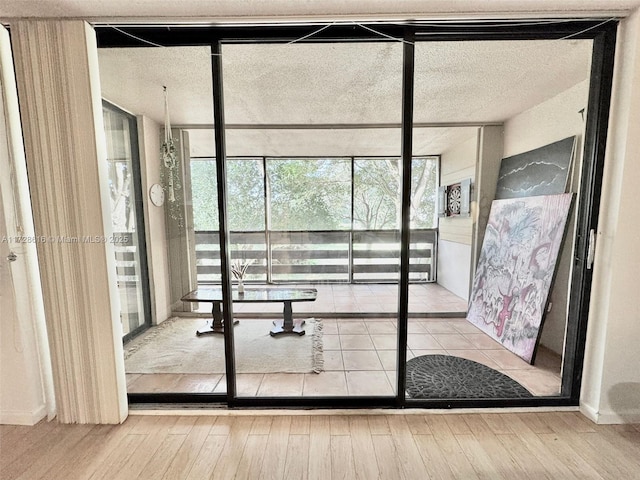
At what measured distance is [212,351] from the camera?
2.55 meters

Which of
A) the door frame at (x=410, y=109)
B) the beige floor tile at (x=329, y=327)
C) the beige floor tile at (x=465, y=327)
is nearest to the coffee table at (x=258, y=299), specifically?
the beige floor tile at (x=329, y=327)

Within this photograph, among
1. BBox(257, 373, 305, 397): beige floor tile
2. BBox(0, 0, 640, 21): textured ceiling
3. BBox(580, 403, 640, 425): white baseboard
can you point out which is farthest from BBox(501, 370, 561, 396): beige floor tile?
BBox(0, 0, 640, 21): textured ceiling

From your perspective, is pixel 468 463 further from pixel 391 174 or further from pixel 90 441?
pixel 391 174

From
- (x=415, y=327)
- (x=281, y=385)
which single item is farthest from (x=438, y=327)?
(x=281, y=385)

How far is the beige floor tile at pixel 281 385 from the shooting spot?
1.93 metres

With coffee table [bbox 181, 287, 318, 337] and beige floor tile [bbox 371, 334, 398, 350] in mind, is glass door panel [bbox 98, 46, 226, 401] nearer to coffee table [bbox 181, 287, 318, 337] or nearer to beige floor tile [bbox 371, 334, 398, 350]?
coffee table [bbox 181, 287, 318, 337]

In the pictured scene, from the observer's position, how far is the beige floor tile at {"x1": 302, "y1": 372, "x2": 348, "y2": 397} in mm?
1959

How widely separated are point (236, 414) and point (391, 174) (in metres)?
2.64

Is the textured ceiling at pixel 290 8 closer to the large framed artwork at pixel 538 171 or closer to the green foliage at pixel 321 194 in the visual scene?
the large framed artwork at pixel 538 171

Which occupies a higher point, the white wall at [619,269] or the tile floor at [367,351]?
the white wall at [619,269]

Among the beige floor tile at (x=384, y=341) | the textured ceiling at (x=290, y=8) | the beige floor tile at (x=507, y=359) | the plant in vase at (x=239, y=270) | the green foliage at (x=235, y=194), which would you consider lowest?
the beige floor tile at (x=507, y=359)

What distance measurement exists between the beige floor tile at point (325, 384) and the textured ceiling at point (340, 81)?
1.85 meters

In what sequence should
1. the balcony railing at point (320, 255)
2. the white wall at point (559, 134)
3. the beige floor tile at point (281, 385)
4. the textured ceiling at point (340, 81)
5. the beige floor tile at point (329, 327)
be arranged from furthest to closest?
the balcony railing at point (320, 255)
the beige floor tile at point (329, 327)
the white wall at point (559, 134)
the beige floor tile at point (281, 385)
the textured ceiling at point (340, 81)

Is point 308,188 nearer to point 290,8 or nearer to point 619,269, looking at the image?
point 290,8
